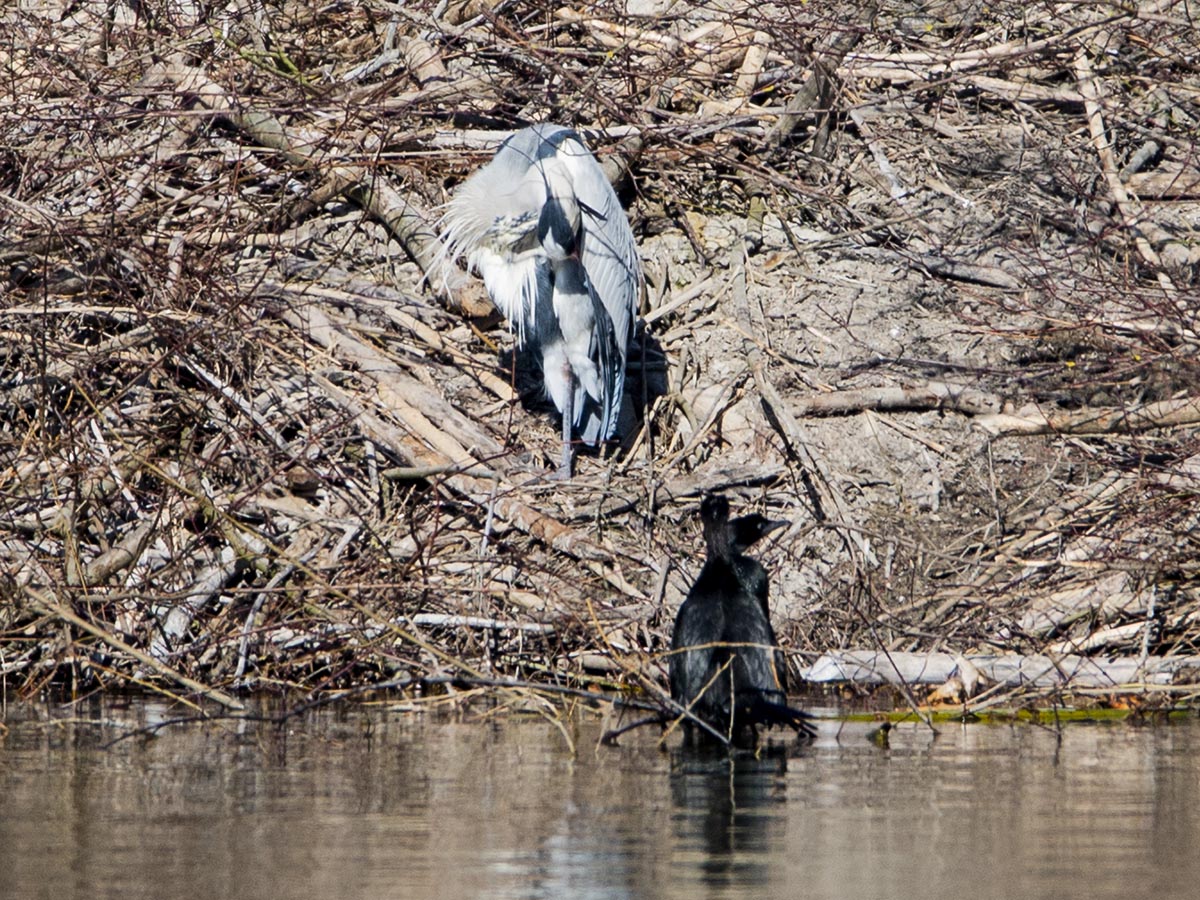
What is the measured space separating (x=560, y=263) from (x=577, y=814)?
4.50 m

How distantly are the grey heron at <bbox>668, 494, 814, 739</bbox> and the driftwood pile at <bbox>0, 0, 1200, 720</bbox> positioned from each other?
25cm

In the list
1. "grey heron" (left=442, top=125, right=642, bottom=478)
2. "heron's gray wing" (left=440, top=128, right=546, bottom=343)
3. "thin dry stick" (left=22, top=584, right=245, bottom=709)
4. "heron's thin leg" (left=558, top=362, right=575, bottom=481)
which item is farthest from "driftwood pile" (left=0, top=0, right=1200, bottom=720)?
"heron's gray wing" (left=440, top=128, right=546, bottom=343)

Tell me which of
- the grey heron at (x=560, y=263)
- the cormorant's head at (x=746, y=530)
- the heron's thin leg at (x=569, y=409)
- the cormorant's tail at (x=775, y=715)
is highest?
the grey heron at (x=560, y=263)

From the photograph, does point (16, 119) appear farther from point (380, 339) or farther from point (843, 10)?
point (843, 10)

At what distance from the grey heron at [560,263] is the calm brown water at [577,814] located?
282cm

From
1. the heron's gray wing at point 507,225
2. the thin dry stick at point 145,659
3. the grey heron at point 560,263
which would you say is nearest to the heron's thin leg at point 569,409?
the grey heron at point 560,263

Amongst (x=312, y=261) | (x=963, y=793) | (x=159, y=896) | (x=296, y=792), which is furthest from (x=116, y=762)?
(x=312, y=261)

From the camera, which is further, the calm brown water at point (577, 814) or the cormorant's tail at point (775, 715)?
the cormorant's tail at point (775, 715)

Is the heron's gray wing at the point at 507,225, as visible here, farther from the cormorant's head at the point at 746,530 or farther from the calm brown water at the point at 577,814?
the calm brown water at the point at 577,814

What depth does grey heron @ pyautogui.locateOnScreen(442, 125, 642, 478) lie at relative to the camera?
8578 millimetres

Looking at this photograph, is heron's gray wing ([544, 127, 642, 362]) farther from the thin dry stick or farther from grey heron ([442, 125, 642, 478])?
the thin dry stick

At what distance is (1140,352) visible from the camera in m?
Answer: 8.27

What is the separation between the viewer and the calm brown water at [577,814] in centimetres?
387

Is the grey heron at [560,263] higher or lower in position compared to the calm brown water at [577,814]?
higher
